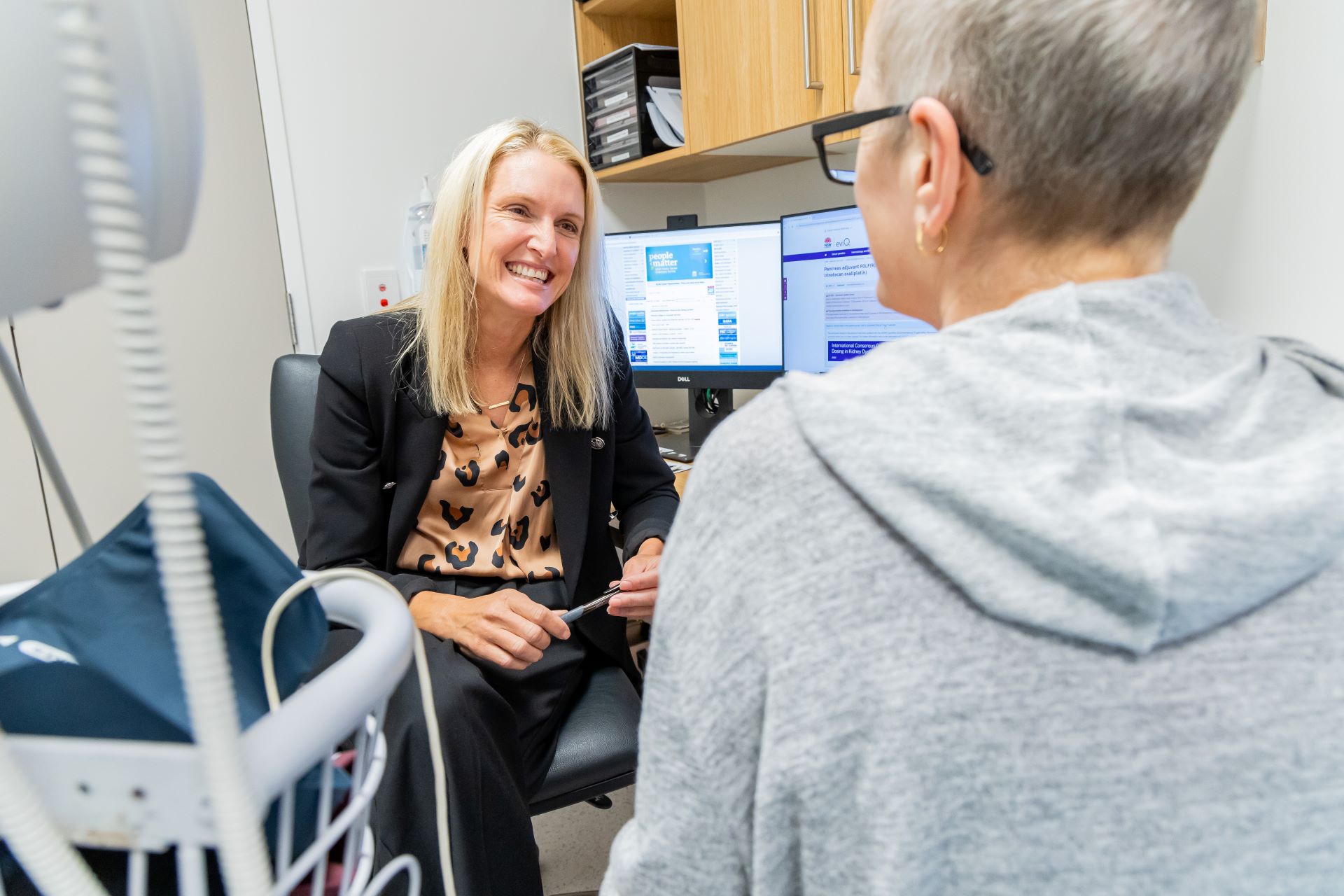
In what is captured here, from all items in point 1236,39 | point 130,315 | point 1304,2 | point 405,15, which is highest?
point 405,15

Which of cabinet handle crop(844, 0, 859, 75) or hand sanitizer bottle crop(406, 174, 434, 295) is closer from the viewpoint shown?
cabinet handle crop(844, 0, 859, 75)

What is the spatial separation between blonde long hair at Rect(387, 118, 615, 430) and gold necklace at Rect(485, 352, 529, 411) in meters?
0.02

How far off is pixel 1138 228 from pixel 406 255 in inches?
71.8

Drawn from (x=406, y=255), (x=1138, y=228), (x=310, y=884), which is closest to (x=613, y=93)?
(x=406, y=255)

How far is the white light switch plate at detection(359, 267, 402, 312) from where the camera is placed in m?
2.07

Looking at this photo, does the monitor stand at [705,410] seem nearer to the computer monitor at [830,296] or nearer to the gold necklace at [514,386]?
the computer monitor at [830,296]

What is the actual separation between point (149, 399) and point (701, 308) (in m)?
1.80

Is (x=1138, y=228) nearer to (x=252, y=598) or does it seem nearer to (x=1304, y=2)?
(x=252, y=598)

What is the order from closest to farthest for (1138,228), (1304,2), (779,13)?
(1138,228)
(1304,2)
(779,13)

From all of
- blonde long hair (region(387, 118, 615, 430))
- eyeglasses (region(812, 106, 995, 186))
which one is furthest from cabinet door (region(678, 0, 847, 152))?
Result: eyeglasses (region(812, 106, 995, 186))

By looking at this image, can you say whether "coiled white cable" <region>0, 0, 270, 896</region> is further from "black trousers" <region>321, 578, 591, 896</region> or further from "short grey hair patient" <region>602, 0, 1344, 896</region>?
"black trousers" <region>321, 578, 591, 896</region>

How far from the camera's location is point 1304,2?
1.20m

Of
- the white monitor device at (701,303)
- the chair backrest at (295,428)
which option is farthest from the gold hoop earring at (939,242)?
the white monitor device at (701,303)

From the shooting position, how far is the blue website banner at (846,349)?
72.8 inches
